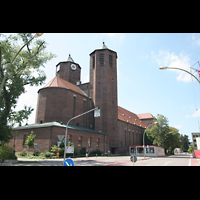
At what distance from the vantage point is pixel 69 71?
5484 cm

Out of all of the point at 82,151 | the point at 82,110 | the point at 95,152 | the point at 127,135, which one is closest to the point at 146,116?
the point at 127,135

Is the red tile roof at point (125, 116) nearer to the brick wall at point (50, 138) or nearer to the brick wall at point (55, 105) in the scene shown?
the brick wall at point (50, 138)

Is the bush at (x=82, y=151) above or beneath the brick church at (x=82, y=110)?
beneath

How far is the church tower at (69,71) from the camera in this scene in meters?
54.8

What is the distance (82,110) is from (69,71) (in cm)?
1678

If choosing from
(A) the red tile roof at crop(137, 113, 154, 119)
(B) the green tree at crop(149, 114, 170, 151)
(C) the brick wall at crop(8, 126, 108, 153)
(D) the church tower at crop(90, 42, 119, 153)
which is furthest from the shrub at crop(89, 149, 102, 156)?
(A) the red tile roof at crop(137, 113, 154, 119)

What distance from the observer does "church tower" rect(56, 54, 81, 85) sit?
5480cm

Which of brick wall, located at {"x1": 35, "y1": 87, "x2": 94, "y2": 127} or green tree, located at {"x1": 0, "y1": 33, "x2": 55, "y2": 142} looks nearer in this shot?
green tree, located at {"x1": 0, "y1": 33, "x2": 55, "y2": 142}

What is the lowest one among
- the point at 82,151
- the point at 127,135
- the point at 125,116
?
the point at 82,151

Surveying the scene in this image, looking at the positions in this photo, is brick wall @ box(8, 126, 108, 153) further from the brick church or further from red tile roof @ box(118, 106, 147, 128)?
red tile roof @ box(118, 106, 147, 128)

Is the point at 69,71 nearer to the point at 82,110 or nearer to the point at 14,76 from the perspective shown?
the point at 82,110

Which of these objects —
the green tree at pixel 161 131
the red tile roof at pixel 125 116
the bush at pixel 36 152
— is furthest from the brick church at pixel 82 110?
the green tree at pixel 161 131
